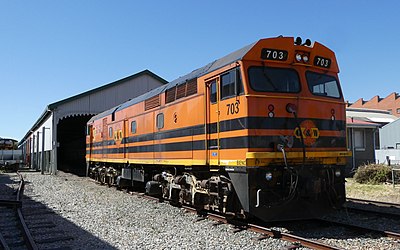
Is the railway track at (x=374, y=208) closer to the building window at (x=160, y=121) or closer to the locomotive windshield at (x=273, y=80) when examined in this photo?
the locomotive windshield at (x=273, y=80)

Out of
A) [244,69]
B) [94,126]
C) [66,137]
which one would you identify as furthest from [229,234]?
[66,137]

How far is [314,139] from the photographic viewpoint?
8367mm

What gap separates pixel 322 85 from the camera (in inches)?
349

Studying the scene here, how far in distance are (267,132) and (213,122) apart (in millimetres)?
1554

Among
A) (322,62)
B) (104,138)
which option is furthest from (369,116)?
(322,62)

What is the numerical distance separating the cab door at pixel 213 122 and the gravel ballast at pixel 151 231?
1523mm

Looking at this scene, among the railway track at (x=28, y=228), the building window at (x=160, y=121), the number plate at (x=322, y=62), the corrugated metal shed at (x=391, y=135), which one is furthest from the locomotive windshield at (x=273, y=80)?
the corrugated metal shed at (x=391, y=135)

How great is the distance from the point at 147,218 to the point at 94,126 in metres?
13.6

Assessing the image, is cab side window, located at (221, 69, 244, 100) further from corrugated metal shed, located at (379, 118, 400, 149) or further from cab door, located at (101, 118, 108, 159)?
corrugated metal shed, located at (379, 118, 400, 149)

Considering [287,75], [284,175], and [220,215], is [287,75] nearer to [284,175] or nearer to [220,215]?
[284,175]

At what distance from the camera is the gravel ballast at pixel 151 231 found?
7.08 m

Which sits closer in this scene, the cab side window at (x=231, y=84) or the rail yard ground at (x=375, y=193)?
the cab side window at (x=231, y=84)

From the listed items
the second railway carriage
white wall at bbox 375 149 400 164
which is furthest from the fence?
the second railway carriage

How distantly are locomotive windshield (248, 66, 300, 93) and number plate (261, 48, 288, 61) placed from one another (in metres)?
0.22
